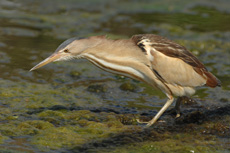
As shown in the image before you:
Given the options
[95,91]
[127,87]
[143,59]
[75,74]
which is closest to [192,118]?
[143,59]

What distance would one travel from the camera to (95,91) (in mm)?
4805

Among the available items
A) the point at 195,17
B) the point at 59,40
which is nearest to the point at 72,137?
the point at 59,40

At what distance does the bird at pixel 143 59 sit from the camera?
3768mm

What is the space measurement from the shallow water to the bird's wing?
31 centimetres

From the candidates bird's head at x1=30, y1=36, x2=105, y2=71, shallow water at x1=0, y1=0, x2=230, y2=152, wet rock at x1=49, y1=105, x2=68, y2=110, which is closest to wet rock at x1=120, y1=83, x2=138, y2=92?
shallow water at x1=0, y1=0, x2=230, y2=152

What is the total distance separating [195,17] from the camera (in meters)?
7.88

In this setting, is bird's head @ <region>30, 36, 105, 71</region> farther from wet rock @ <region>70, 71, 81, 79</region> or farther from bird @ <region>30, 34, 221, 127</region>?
wet rock @ <region>70, 71, 81, 79</region>

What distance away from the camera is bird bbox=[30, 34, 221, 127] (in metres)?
3.77

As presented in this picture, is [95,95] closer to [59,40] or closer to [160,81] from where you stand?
[160,81]

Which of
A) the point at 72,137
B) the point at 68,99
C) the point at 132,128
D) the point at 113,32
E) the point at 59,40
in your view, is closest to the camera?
the point at 72,137

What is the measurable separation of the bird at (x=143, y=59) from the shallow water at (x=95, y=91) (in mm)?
346

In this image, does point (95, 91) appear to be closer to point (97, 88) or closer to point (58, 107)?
point (97, 88)

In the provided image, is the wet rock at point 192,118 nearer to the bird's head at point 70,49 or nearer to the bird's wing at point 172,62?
the bird's wing at point 172,62

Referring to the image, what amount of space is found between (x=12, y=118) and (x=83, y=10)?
4569mm
